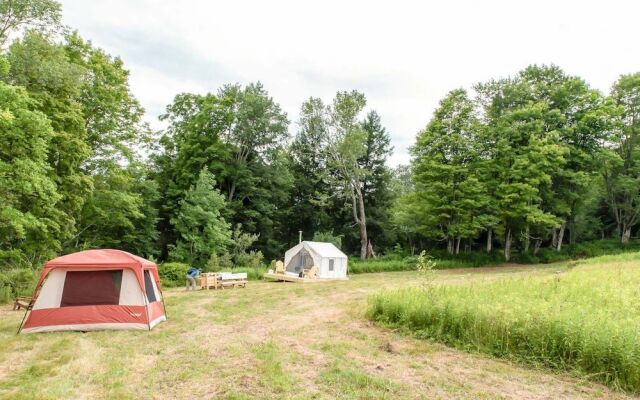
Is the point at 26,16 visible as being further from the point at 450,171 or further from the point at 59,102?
the point at 450,171

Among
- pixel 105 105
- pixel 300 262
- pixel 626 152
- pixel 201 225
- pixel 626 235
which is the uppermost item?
pixel 626 152

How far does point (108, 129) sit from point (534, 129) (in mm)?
26680

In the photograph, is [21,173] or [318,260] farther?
[318,260]

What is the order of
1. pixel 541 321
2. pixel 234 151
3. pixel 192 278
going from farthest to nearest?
pixel 234 151 < pixel 192 278 < pixel 541 321

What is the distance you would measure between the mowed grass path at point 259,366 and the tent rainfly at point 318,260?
10.9m

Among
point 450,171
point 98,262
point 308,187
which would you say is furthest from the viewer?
point 308,187

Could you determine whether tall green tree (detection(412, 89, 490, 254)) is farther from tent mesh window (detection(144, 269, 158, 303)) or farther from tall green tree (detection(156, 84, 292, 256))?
tent mesh window (detection(144, 269, 158, 303))

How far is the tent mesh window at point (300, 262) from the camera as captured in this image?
2044 centimetres

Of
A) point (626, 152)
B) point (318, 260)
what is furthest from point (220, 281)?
point (626, 152)

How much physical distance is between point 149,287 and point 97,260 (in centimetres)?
140

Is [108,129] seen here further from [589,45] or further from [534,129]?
[534,129]

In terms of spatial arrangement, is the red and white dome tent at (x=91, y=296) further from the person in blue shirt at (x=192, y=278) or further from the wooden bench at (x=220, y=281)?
the wooden bench at (x=220, y=281)

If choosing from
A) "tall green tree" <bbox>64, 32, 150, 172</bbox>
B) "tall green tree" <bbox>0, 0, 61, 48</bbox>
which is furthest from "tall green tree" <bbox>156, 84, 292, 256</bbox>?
"tall green tree" <bbox>0, 0, 61, 48</bbox>

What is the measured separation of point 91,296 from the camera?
27.4ft
